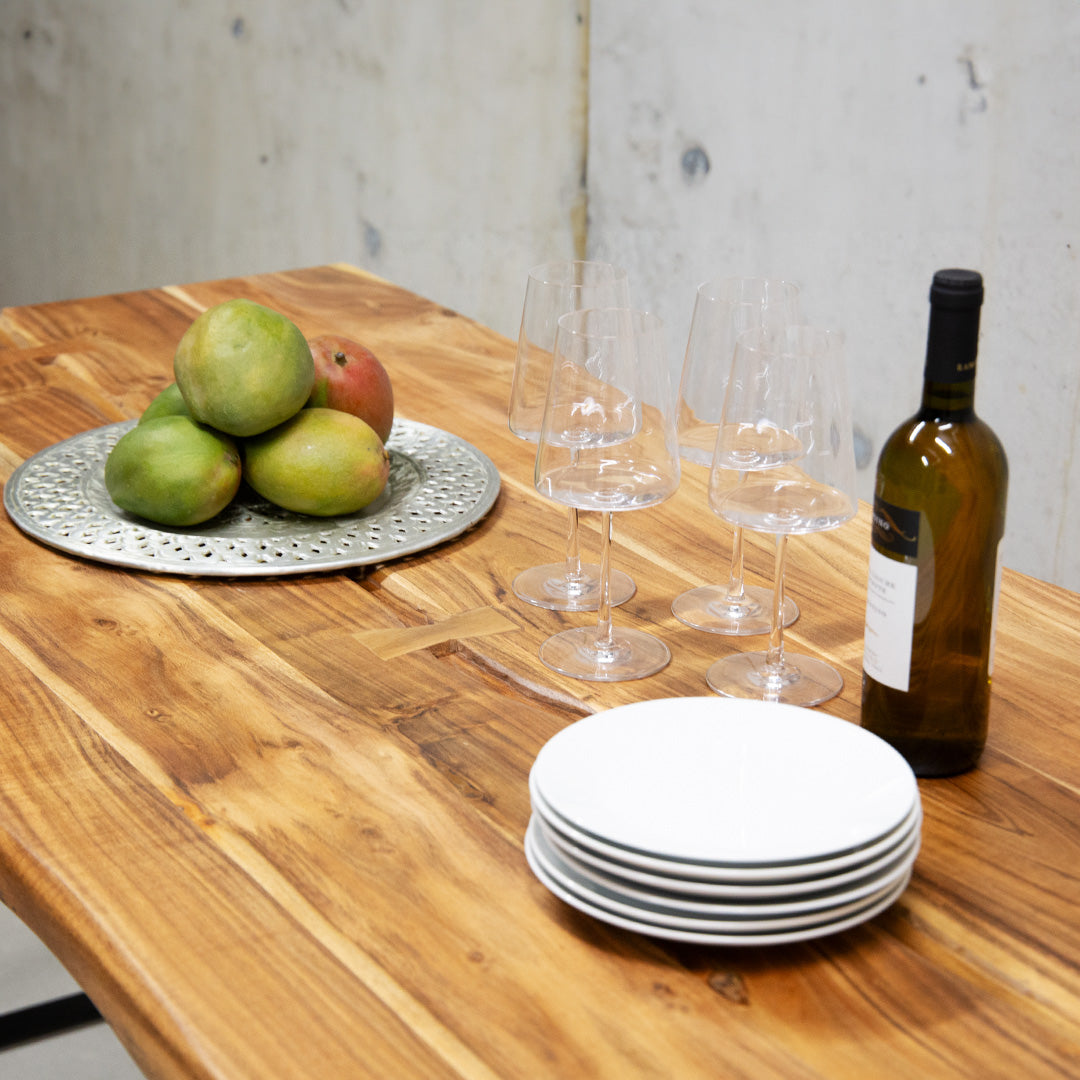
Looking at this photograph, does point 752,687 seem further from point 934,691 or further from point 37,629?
point 37,629

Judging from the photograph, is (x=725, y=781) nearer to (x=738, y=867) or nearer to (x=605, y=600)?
(x=738, y=867)

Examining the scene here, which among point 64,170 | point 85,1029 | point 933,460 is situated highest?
point 933,460

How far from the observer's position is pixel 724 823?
713 millimetres

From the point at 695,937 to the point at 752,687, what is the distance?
0.98 ft

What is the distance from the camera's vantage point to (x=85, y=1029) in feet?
5.73

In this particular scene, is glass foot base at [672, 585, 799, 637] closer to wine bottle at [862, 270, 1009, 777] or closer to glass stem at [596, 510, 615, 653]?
glass stem at [596, 510, 615, 653]

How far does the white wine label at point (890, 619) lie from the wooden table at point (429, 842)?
0.08 metres

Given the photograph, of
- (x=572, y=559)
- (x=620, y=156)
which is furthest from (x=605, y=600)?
(x=620, y=156)

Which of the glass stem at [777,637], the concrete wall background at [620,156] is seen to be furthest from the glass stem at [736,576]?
the concrete wall background at [620,156]

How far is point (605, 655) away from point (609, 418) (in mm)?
176

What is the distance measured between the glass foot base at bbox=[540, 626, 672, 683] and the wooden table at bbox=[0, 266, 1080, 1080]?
0.01 m

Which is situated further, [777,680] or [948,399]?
[777,680]

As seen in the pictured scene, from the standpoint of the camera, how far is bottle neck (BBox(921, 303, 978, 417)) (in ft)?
2.38

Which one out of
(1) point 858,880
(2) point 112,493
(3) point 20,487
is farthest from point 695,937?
(3) point 20,487
